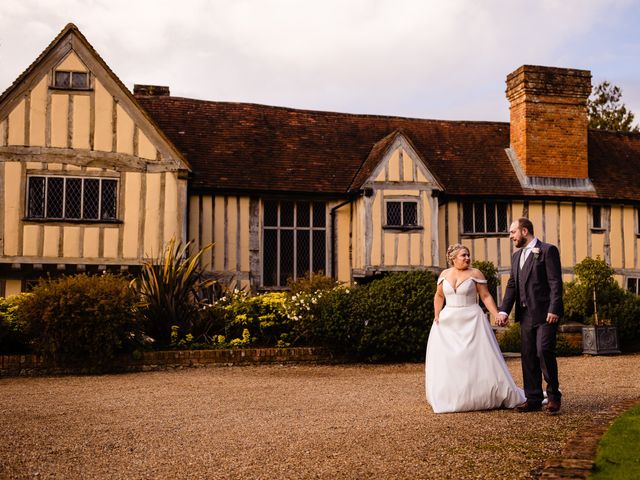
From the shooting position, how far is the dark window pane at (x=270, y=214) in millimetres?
17734

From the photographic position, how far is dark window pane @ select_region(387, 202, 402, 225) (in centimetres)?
1733

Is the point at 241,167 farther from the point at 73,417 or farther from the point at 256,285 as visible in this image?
the point at 73,417

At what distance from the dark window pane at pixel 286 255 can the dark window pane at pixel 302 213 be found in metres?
0.36

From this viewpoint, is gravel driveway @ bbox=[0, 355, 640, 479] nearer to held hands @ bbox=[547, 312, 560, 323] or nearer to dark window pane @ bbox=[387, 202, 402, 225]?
held hands @ bbox=[547, 312, 560, 323]

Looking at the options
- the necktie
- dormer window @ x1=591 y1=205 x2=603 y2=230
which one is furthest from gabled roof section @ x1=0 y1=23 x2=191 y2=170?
dormer window @ x1=591 y1=205 x2=603 y2=230

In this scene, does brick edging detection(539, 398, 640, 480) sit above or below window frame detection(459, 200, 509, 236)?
below

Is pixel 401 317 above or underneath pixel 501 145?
underneath

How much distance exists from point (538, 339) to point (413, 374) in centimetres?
406

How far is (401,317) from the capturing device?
39.9 feet

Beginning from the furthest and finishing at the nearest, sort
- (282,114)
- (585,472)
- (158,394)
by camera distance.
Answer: (282,114) < (158,394) < (585,472)

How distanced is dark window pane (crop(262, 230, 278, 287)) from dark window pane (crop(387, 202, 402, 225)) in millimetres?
2720

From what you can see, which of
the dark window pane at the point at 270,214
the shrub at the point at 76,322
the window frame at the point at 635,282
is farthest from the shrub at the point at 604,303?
the shrub at the point at 76,322

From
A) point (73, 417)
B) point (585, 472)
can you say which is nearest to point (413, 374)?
point (73, 417)

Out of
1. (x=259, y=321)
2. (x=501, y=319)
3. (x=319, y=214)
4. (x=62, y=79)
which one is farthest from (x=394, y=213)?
(x=501, y=319)
